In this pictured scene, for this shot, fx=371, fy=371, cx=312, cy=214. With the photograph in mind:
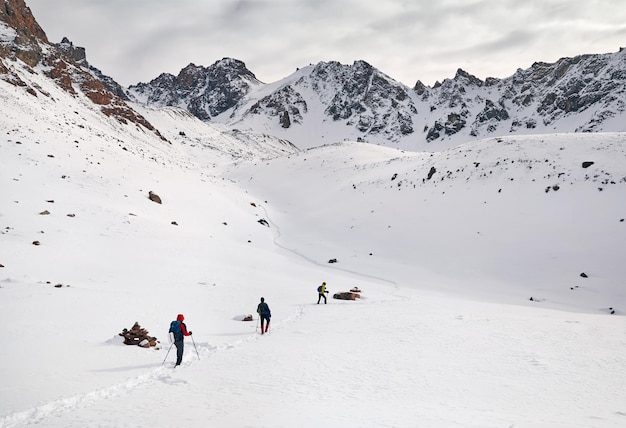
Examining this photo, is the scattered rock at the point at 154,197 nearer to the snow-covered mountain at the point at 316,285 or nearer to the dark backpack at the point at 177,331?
the snow-covered mountain at the point at 316,285

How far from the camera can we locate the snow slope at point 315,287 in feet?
29.0

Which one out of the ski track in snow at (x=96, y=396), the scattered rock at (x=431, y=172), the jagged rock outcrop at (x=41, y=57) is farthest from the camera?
the jagged rock outcrop at (x=41, y=57)

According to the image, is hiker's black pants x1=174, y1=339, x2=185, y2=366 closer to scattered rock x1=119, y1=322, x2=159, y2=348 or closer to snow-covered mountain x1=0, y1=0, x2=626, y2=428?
snow-covered mountain x1=0, y1=0, x2=626, y2=428

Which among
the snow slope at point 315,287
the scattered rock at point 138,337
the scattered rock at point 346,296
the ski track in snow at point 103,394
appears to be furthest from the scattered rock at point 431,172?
the scattered rock at point 138,337

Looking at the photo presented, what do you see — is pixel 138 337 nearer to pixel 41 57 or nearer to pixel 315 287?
pixel 315 287

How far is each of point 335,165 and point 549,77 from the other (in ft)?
600

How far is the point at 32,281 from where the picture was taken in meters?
17.3

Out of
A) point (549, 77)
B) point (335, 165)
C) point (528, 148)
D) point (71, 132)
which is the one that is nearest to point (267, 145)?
point (335, 165)

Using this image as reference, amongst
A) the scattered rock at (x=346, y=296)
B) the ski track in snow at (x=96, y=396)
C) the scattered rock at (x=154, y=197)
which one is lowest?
the ski track in snow at (x=96, y=396)

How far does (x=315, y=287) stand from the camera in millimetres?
26766

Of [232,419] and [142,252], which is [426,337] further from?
[142,252]

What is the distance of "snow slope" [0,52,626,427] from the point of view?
884 cm

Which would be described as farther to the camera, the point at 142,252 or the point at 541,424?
the point at 142,252

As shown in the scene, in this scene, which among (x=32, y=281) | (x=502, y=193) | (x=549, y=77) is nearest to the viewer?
(x=32, y=281)
